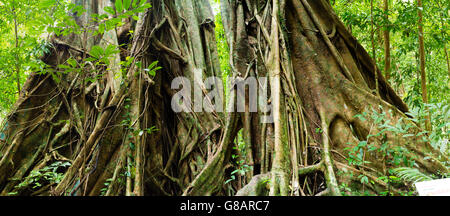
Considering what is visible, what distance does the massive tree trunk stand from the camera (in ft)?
6.64

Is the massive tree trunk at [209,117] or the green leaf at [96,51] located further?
the massive tree trunk at [209,117]

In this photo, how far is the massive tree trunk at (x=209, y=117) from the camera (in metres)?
2.03

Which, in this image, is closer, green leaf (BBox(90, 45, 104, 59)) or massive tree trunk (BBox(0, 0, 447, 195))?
green leaf (BBox(90, 45, 104, 59))

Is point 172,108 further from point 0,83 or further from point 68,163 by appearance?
point 0,83

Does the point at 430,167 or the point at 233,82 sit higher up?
the point at 233,82

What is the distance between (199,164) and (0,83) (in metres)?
3.62

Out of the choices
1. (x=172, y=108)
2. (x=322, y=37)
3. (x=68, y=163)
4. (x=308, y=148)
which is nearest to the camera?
(x=308, y=148)

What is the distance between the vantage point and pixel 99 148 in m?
2.38

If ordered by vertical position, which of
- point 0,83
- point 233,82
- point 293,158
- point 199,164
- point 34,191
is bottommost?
point 34,191

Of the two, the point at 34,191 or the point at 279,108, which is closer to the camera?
the point at 279,108

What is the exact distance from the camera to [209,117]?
2834 mm

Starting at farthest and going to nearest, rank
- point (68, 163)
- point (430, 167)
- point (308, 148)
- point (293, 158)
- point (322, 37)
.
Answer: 1. point (68, 163)
2. point (322, 37)
3. point (308, 148)
4. point (430, 167)
5. point (293, 158)

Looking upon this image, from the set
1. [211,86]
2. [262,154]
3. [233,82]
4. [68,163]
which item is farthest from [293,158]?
[68,163]

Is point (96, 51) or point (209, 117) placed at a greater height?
point (96, 51)
